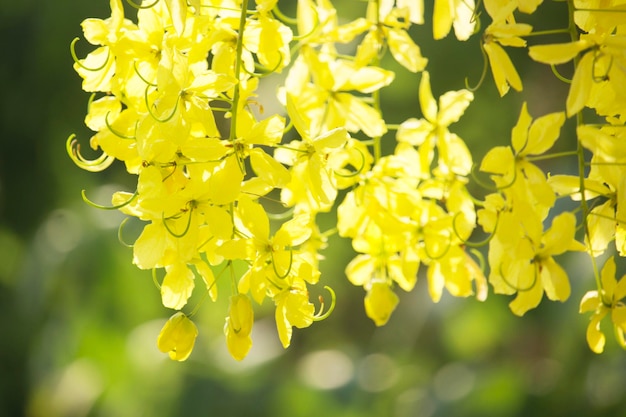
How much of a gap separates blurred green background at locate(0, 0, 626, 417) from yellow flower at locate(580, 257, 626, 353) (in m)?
0.82

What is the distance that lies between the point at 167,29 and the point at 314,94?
4.1 inches

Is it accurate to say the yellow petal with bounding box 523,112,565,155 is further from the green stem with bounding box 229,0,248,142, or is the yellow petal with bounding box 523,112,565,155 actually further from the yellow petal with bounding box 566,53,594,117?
the green stem with bounding box 229,0,248,142

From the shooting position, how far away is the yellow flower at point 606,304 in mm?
422

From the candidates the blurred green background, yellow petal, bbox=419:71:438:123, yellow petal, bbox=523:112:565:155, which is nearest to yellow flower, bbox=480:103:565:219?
yellow petal, bbox=523:112:565:155

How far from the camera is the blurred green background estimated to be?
1284 mm

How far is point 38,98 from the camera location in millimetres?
1961

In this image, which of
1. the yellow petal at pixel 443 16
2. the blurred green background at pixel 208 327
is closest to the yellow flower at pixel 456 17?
the yellow petal at pixel 443 16

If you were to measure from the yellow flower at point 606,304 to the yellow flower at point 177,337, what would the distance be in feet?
0.64

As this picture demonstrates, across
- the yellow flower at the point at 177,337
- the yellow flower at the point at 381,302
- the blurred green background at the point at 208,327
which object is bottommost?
the blurred green background at the point at 208,327

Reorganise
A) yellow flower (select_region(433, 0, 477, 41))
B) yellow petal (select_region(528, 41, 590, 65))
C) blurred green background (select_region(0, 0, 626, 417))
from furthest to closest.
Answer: blurred green background (select_region(0, 0, 626, 417)), yellow flower (select_region(433, 0, 477, 41)), yellow petal (select_region(528, 41, 590, 65))

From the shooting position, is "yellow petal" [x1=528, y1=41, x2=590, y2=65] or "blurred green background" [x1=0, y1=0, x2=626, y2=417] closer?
"yellow petal" [x1=528, y1=41, x2=590, y2=65]

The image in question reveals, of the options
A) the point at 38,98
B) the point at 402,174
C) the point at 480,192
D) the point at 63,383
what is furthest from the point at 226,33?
the point at 38,98

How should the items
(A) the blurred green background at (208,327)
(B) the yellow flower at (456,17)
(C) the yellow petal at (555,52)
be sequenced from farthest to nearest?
1. (A) the blurred green background at (208,327)
2. (B) the yellow flower at (456,17)
3. (C) the yellow petal at (555,52)

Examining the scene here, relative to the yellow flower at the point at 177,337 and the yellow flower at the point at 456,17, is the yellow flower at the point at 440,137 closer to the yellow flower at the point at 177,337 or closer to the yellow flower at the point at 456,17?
the yellow flower at the point at 456,17
